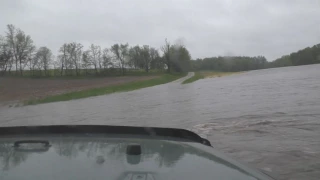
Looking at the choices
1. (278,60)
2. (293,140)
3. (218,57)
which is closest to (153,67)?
(218,57)

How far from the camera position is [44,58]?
3644 inches

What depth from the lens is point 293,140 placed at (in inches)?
371

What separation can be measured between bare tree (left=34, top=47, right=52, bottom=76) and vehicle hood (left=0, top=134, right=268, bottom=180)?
9180 centimetres

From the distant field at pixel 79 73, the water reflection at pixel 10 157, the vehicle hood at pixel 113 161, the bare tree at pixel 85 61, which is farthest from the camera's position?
the bare tree at pixel 85 61

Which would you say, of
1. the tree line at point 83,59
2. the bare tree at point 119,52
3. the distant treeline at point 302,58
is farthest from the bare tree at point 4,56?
the distant treeline at point 302,58

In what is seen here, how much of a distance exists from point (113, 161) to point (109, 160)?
53mm

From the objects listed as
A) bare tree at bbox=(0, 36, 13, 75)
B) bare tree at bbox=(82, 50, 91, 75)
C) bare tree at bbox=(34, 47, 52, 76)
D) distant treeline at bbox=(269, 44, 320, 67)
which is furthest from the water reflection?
bare tree at bbox=(82, 50, 91, 75)

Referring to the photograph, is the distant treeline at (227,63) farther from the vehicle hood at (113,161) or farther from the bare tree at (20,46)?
the vehicle hood at (113,161)

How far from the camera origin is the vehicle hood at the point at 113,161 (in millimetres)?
2305

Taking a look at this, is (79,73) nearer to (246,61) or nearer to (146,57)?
(146,57)

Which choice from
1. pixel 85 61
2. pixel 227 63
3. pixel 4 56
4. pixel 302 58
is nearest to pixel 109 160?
pixel 4 56

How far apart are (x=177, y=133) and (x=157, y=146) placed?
53 centimetres

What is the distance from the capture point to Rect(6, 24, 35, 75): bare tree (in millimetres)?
77875

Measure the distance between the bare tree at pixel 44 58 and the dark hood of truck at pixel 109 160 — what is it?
9169 centimetres
